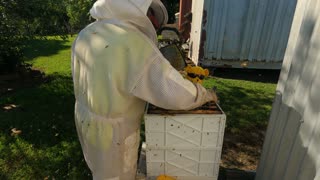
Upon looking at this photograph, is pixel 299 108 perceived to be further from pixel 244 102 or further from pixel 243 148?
pixel 244 102

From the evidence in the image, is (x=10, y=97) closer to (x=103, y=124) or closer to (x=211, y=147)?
(x=103, y=124)

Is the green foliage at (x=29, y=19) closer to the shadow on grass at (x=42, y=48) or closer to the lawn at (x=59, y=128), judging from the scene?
the lawn at (x=59, y=128)

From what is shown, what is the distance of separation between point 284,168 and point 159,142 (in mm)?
1121

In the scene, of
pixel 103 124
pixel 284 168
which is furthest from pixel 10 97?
pixel 284 168

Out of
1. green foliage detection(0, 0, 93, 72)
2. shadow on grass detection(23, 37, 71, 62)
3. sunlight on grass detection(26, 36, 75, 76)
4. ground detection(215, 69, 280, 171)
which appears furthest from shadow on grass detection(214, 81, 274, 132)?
shadow on grass detection(23, 37, 71, 62)

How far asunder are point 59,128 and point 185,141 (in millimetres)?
3434

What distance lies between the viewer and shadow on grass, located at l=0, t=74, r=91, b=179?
3.78m

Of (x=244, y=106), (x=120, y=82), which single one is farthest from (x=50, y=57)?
(x=120, y=82)

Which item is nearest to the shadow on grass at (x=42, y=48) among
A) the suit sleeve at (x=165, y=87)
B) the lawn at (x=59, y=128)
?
the lawn at (x=59, y=128)

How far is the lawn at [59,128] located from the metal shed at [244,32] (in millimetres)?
818

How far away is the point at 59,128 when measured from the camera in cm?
486

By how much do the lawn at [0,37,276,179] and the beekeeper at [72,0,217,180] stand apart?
5.38 ft

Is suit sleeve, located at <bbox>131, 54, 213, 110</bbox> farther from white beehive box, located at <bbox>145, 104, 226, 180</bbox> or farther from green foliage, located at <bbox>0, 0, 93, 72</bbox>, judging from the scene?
green foliage, located at <bbox>0, 0, 93, 72</bbox>

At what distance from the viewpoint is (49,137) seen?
15.0ft
